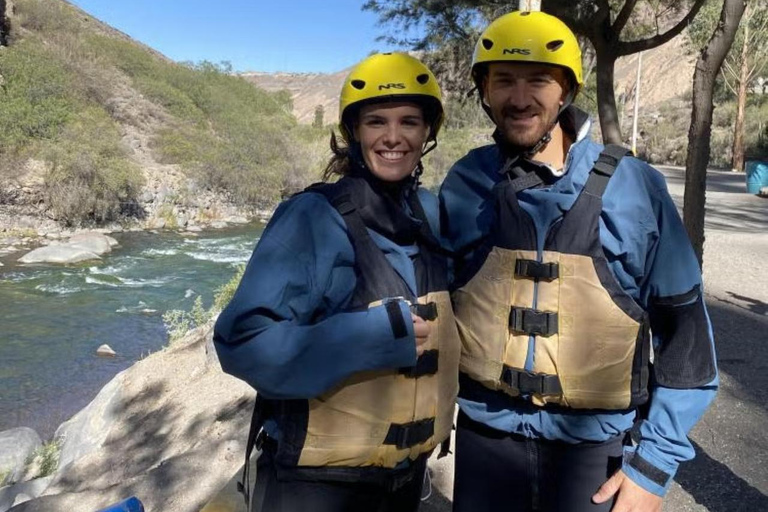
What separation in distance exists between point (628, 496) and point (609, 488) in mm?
48

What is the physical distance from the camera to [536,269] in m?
1.49

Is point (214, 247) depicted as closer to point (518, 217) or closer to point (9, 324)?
point (9, 324)

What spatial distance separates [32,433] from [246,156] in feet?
76.1

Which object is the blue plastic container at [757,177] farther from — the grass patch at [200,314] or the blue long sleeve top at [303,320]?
the blue long sleeve top at [303,320]

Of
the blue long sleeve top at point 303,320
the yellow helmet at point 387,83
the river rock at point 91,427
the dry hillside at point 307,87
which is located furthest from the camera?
the dry hillside at point 307,87

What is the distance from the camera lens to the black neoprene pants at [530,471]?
154 centimetres

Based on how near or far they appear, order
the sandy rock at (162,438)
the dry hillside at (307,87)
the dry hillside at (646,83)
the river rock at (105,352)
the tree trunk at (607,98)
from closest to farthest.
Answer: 1. the sandy rock at (162,438)
2. the tree trunk at (607,98)
3. the river rock at (105,352)
4. the dry hillside at (646,83)
5. the dry hillside at (307,87)

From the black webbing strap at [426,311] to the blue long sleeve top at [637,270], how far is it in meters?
0.26

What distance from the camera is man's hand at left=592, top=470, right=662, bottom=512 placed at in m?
1.45

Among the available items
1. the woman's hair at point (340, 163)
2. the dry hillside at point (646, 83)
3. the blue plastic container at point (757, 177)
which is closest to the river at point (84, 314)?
the woman's hair at point (340, 163)

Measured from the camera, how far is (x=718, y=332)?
603 centimetres

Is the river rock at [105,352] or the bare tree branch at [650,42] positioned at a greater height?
the bare tree branch at [650,42]

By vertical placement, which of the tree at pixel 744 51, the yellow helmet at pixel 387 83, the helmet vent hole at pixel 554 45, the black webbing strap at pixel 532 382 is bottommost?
the black webbing strap at pixel 532 382

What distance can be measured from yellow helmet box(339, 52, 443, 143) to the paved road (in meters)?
2.26
